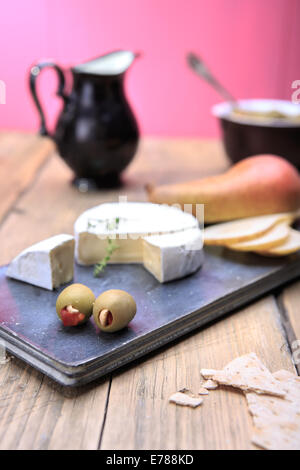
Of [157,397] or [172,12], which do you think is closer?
[157,397]

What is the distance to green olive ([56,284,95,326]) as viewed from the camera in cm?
79

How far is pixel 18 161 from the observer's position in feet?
5.93

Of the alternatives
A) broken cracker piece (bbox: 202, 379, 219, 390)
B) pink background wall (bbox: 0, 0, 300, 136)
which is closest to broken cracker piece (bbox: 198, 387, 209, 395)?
broken cracker piece (bbox: 202, 379, 219, 390)

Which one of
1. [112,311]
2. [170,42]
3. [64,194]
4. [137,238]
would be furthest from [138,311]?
[170,42]

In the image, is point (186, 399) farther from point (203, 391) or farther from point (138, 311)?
point (138, 311)

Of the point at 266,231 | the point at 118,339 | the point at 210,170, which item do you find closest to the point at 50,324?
the point at 118,339

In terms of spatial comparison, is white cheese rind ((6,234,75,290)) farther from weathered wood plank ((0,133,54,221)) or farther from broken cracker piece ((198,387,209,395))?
weathered wood plank ((0,133,54,221))

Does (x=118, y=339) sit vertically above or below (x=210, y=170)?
above

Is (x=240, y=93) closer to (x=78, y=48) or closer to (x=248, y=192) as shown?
(x=78, y=48)

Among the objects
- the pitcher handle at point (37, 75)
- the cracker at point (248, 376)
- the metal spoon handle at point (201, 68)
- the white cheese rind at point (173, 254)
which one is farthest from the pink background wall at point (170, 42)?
the cracker at point (248, 376)

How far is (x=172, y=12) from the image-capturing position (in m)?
2.70

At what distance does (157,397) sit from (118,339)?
4.3 inches

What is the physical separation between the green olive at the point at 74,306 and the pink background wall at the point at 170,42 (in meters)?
2.18

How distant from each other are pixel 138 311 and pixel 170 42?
2224 mm
